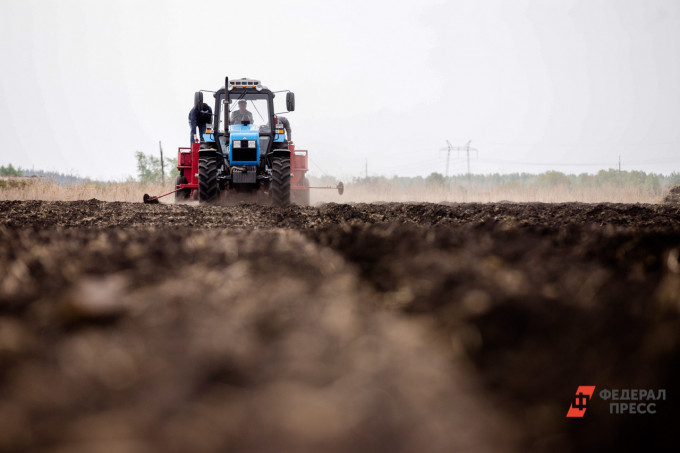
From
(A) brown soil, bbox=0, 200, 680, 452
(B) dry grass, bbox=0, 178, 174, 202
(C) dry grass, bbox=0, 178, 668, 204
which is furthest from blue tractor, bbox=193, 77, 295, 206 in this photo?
(A) brown soil, bbox=0, 200, 680, 452

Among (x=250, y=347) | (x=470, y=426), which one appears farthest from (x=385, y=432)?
(x=250, y=347)

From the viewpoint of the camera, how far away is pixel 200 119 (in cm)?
1434

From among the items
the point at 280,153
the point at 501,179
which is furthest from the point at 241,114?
the point at 501,179

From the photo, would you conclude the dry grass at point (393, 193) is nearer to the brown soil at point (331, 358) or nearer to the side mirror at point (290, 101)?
the side mirror at point (290, 101)

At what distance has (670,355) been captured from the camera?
1096 millimetres

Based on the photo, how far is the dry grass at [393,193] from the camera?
2094cm

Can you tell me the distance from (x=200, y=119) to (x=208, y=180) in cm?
257

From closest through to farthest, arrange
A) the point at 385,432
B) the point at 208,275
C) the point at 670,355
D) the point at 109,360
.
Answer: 1. the point at 385,432
2. the point at 109,360
3. the point at 670,355
4. the point at 208,275

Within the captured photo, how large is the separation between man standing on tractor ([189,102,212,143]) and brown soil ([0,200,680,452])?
1282 cm

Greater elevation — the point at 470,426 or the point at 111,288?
the point at 111,288

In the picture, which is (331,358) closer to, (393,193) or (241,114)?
(241,114)

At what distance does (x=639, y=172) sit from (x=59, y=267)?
84312mm

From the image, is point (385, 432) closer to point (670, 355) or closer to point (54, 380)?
point (54, 380)

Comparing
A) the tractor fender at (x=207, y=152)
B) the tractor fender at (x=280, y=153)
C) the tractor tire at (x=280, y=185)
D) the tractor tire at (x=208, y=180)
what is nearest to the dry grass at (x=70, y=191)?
the tractor fender at (x=207, y=152)
